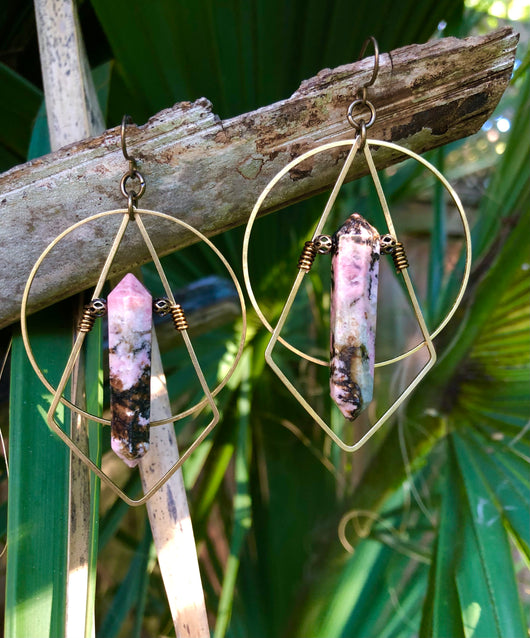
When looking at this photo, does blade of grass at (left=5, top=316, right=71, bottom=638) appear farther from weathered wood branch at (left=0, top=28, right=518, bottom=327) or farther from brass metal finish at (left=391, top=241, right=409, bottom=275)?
brass metal finish at (left=391, top=241, right=409, bottom=275)

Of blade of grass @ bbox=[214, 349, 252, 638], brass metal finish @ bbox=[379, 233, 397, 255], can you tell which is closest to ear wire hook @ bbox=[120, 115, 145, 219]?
brass metal finish @ bbox=[379, 233, 397, 255]

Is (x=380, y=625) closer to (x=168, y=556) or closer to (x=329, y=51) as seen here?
(x=168, y=556)

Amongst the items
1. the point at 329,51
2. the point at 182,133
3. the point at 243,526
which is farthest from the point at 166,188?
the point at 243,526

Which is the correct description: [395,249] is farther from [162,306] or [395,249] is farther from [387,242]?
[162,306]

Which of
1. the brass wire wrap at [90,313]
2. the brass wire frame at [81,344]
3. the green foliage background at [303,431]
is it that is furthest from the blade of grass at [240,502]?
the brass wire wrap at [90,313]

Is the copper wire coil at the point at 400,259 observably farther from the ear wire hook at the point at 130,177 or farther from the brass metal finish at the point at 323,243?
the ear wire hook at the point at 130,177

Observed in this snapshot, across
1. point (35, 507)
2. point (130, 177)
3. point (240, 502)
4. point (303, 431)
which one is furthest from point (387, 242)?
point (303, 431)

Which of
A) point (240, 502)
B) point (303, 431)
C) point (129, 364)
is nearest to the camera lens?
point (129, 364)
